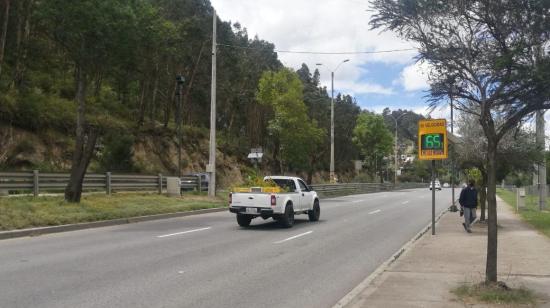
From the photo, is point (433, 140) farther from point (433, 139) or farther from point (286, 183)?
point (286, 183)

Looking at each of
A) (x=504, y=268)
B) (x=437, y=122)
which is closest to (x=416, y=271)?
(x=504, y=268)

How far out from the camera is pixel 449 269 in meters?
10.3

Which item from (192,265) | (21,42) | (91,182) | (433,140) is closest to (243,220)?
(433,140)

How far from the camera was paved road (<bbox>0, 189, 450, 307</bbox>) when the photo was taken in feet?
26.7

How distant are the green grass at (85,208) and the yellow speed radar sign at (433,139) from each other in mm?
10441

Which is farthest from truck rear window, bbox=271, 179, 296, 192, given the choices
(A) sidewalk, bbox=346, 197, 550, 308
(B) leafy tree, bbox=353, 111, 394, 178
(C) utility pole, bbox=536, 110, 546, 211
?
(B) leafy tree, bbox=353, 111, 394, 178

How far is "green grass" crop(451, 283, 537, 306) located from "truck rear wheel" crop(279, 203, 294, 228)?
35.7 ft

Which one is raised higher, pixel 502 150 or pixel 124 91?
pixel 124 91

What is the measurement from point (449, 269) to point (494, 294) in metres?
Result: 2.84

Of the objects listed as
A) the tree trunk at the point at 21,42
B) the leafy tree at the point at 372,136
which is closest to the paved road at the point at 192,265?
the tree trunk at the point at 21,42

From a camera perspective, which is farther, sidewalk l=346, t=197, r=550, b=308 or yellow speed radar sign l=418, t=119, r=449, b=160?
yellow speed radar sign l=418, t=119, r=449, b=160

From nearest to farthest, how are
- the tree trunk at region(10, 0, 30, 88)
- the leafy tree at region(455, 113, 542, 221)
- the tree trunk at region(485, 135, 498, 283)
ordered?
1. the tree trunk at region(485, 135, 498, 283)
2. the leafy tree at region(455, 113, 542, 221)
3. the tree trunk at region(10, 0, 30, 88)

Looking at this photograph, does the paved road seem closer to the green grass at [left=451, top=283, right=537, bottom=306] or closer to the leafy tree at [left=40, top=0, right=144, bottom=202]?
the green grass at [left=451, top=283, right=537, bottom=306]

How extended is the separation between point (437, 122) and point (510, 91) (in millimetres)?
9043
